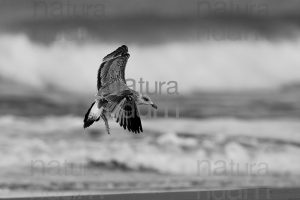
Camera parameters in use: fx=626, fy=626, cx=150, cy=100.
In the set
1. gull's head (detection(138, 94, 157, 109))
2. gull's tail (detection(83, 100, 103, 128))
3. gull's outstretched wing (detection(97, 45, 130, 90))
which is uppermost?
gull's outstretched wing (detection(97, 45, 130, 90))

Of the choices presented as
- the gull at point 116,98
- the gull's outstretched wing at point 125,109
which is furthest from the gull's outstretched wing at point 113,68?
the gull's outstretched wing at point 125,109

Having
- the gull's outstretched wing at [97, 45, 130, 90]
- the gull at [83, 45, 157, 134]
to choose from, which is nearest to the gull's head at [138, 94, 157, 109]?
the gull at [83, 45, 157, 134]

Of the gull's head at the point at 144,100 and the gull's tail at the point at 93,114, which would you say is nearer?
the gull's tail at the point at 93,114

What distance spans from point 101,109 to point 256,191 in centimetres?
768

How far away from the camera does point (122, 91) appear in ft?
20.0

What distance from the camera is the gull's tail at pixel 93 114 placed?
570cm

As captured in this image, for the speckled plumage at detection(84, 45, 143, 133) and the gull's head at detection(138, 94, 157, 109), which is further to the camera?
the gull's head at detection(138, 94, 157, 109)

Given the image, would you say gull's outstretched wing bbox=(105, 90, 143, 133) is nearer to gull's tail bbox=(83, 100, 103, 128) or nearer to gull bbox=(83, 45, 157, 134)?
gull bbox=(83, 45, 157, 134)

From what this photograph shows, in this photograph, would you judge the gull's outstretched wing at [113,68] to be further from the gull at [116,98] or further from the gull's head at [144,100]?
the gull's head at [144,100]

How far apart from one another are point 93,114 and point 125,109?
0.32 metres

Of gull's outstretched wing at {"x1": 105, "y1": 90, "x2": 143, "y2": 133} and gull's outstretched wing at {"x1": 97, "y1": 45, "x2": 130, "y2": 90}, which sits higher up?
gull's outstretched wing at {"x1": 97, "y1": 45, "x2": 130, "y2": 90}

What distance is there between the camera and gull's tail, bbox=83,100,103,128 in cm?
570

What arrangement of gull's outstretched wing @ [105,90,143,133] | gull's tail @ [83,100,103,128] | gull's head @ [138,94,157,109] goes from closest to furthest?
gull's tail @ [83,100,103,128] → gull's outstretched wing @ [105,90,143,133] → gull's head @ [138,94,157,109]

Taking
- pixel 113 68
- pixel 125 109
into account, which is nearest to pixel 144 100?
pixel 125 109
